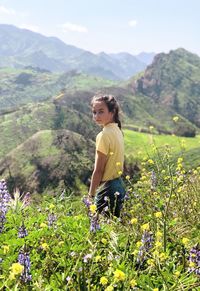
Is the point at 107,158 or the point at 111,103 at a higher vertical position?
the point at 111,103

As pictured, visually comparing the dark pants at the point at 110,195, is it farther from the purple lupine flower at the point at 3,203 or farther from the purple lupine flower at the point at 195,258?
the purple lupine flower at the point at 195,258

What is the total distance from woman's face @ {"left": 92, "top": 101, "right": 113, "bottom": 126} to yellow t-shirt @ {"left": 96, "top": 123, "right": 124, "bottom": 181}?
0.29 feet

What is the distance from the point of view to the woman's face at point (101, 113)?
6242mm

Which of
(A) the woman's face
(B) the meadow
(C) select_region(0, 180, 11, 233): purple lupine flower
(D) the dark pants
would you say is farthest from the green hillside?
(B) the meadow

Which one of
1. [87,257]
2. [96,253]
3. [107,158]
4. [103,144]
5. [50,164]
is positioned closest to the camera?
[87,257]

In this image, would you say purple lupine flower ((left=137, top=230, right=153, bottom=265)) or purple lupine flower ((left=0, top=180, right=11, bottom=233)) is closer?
purple lupine flower ((left=137, top=230, right=153, bottom=265))

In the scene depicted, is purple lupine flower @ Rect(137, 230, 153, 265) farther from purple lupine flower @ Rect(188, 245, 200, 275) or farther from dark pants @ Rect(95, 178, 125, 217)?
dark pants @ Rect(95, 178, 125, 217)

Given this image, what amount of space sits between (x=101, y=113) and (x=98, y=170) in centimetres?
78

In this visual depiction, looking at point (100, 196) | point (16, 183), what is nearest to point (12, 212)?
point (100, 196)

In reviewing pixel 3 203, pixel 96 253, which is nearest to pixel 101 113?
pixel 3 203

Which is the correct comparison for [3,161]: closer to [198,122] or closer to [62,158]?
[62,158]

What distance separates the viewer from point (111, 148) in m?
6.23

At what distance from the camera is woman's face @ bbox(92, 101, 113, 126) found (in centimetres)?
624

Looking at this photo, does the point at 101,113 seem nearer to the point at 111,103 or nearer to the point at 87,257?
the point at 111,103
